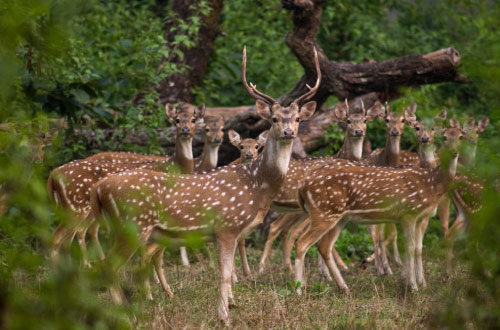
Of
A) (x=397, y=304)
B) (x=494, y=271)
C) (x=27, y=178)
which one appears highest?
(x=27, y=178)

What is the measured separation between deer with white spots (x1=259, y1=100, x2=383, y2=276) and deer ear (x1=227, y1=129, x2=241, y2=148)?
1.11m

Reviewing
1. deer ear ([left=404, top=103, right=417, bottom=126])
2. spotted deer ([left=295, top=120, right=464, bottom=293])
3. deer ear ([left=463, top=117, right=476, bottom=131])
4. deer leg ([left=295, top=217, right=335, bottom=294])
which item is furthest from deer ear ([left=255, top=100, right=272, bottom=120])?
deer ear ([left=463, top=117, right=476, bottom=131])

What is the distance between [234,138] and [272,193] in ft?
11.9

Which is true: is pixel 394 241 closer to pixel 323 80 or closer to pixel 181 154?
pixel 323 80

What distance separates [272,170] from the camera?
7.59m

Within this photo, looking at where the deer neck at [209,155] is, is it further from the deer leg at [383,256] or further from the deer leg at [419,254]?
the deer leg at [419,254]

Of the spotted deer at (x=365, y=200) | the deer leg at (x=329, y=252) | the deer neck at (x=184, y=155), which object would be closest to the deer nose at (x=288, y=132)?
the spotted deer at (x=365, y=200)

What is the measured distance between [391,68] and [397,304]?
15.8 ft

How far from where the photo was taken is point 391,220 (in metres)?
9.10

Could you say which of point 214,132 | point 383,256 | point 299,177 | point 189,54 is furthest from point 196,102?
point 383,256

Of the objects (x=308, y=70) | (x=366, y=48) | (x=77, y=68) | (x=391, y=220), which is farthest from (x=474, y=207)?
(x=366, y=48)

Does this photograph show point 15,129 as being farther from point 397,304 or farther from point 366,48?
point 366,48

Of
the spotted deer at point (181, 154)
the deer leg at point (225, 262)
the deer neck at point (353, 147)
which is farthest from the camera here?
the deer neck at point (353, 147)

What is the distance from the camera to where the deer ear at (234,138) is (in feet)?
36.6
